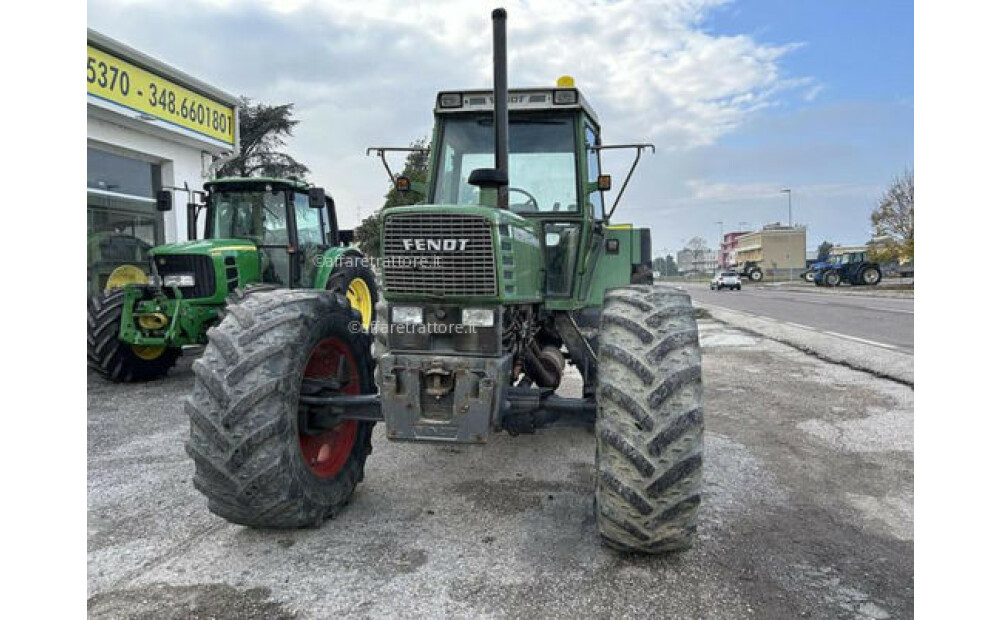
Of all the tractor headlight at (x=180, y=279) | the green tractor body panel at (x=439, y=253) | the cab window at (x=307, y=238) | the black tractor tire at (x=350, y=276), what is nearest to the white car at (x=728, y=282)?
the black tractor tire at (x=350, y=276)

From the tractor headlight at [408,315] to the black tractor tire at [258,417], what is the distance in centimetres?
49

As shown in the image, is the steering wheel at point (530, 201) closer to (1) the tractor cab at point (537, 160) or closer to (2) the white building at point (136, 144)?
(1) the tractor cab at point (537, 160)

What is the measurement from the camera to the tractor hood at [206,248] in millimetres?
7852

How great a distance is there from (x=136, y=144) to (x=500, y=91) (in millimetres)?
10901

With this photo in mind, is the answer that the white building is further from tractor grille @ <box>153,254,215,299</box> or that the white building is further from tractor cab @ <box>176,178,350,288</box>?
tractor grille @ <box>153,254,215,299</box>

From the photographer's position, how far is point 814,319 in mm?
15734

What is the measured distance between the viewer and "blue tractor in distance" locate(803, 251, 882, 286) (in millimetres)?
37594

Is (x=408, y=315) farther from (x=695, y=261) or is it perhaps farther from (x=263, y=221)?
(x=695, y=261)

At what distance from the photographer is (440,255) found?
3.36m

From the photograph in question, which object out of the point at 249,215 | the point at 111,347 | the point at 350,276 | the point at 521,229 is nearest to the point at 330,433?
the point at 521,229

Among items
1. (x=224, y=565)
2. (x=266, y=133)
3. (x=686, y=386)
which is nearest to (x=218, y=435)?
(x=224, y=565)

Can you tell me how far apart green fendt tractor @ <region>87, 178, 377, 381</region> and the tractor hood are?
12 millimetres

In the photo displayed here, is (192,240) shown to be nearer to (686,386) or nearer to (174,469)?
(174,469)

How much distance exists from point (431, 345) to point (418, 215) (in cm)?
71
